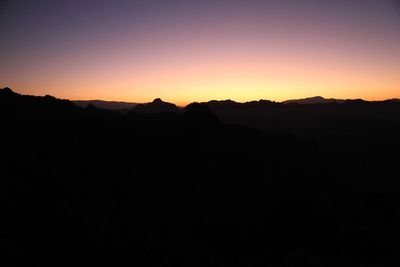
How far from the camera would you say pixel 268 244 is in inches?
953

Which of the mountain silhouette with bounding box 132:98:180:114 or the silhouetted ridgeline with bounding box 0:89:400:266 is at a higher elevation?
the mountain silhouette with bounding box 132:98:180:114

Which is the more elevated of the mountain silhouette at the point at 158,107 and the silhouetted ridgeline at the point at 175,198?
the mountain silhouette at the point at 158,107

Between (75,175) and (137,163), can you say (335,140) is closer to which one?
(137,163)

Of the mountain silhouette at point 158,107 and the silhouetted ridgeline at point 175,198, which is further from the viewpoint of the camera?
the mountain silhouette at point 158,107

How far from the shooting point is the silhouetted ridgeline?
18.9 m

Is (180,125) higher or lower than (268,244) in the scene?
higher

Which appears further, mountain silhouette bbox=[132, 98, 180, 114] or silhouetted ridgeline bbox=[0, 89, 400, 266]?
mountain silhouette bbox=[132, 98, 180, 114]

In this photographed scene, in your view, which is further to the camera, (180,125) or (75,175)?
(180,125)

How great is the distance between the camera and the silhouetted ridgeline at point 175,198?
1894 centimetres

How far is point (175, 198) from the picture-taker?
31.4m

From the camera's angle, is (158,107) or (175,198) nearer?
(175,198)

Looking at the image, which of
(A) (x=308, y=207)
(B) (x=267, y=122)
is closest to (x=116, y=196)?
(A) (x=308, y=207)

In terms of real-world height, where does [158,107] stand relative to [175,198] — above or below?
above

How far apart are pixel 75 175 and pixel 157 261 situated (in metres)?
15.0
